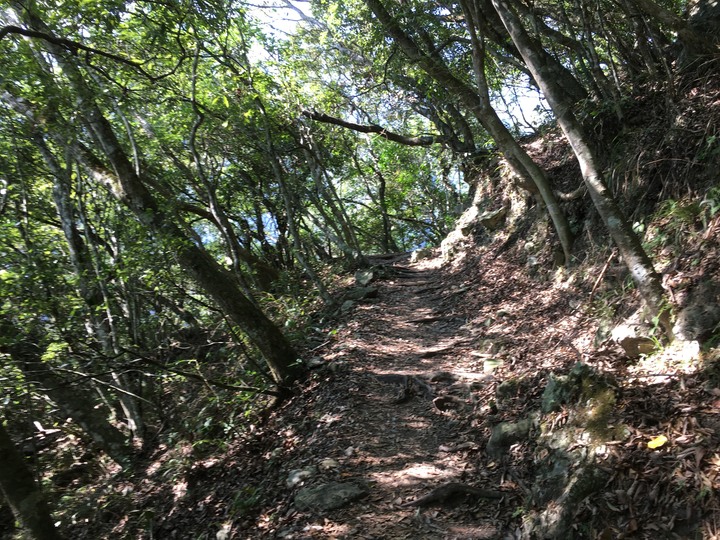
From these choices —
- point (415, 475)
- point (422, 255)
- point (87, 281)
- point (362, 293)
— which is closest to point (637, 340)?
point (415, 475)

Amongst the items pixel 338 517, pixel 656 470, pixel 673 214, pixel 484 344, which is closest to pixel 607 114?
pixel 673 214

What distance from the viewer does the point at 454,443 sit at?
197 inches

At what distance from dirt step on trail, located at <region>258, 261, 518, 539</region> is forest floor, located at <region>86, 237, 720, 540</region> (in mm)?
19

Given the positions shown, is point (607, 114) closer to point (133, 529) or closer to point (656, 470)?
point (656, 470)

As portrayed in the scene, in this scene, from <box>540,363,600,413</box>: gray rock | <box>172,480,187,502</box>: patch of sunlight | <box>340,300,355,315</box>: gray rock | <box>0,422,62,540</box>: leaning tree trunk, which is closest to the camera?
<box>540,363,600,413</box>: gray rock

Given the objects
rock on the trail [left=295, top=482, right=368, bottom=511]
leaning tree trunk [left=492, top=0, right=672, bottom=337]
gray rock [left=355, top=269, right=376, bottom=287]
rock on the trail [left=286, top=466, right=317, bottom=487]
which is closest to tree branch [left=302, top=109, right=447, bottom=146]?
gray rock [left=355, top=269, right=376, bottom=287]

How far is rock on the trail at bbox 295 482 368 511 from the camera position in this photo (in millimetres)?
4441

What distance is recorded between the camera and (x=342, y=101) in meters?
14.2

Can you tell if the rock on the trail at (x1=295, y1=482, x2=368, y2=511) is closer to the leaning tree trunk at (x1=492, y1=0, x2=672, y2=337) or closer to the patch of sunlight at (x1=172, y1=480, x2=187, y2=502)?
the patch of sunlight at (x1=172, y1=480, x2=187, y2=502)

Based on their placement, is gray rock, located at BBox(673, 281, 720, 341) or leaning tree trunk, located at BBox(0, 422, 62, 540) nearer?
gray rock, located at BBox(673, 281, 720, 341)

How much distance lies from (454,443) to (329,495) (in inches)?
59.6

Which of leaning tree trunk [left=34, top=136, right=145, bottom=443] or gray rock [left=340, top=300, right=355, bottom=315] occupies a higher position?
leaning tree trunk [left=34, top=136, right=145, bottom=443]

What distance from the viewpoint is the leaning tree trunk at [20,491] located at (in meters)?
4.27

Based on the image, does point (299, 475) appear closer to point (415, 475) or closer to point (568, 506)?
point (415, 475)
